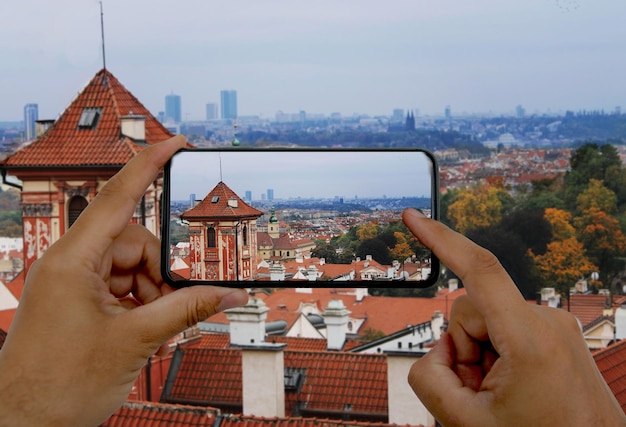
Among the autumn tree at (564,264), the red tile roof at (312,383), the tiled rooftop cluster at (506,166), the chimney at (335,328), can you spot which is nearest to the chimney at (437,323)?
the chimney at (335,328)

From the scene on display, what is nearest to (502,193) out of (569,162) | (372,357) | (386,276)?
(569,162)

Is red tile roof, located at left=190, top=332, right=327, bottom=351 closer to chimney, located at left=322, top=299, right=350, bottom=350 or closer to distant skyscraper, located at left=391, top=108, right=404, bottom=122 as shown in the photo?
chimney, located at left=322, top=299, right=350, bottom=350

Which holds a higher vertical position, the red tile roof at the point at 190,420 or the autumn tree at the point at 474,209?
the red tile roof at the point at 190,420

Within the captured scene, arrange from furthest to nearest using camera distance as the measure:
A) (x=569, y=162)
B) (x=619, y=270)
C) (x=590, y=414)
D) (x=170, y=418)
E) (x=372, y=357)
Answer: (x=569, y=162)
(x=619, y=270)
(x=372, y=357)
(x=170, y=418)
(x=590, y=414)

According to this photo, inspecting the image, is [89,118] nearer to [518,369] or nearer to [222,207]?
A: [222,207]

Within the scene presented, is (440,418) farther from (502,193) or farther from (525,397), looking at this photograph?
(502,193)

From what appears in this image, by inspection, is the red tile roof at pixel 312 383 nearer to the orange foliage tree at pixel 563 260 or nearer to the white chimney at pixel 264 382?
the white chimney at pixel 264 382

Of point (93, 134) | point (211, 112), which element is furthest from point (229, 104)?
point (93, 134)

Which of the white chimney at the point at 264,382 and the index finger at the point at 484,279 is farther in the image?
the white chimney at the point at 264,382
